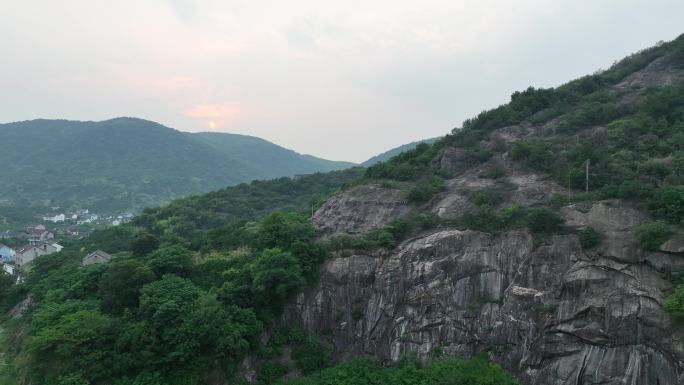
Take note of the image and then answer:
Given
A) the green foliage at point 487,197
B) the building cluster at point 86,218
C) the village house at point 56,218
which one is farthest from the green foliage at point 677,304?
the village house at point 56,218

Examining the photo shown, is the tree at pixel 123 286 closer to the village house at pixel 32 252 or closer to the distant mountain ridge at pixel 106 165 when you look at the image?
the village house at pixel 32 252

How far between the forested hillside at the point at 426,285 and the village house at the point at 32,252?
2664 cm

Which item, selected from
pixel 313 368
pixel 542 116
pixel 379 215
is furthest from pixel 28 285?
pixel 542 116

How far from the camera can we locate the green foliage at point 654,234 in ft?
53.6

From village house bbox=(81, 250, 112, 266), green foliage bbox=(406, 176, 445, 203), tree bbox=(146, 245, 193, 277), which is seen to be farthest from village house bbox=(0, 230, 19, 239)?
green foliage bbox=(406, 176, 445, 203)

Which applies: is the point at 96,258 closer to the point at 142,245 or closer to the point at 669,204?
the point at 142,245

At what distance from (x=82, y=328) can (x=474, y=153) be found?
23.0 meters

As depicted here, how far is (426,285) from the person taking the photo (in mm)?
19344

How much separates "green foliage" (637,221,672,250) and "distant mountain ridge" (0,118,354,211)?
11539cm

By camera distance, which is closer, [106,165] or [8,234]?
[8,234]

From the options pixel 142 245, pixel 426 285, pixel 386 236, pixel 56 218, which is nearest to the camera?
pixel 426 285

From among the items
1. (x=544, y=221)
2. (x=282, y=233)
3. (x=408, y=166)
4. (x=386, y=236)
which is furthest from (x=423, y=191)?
(x=282, y=233)

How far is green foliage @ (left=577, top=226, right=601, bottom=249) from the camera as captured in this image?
17656 mm

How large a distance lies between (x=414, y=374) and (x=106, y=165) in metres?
157
